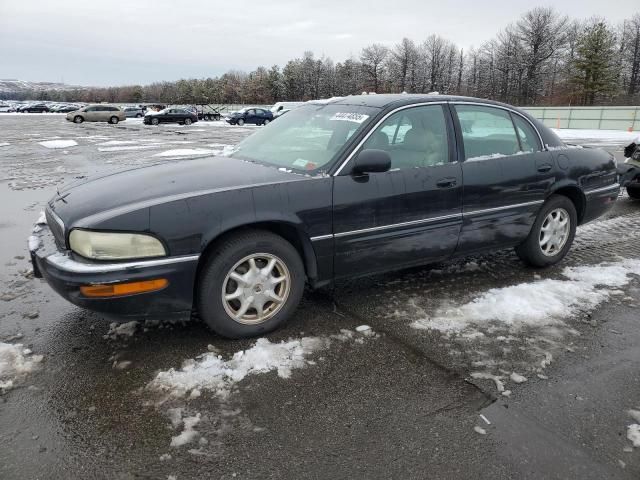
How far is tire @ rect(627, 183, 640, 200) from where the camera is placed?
326 inches

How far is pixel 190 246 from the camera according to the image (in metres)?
2.91

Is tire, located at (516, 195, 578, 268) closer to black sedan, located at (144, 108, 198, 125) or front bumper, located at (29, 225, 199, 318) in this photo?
front bumper, located at (29, 225, 199, 318)

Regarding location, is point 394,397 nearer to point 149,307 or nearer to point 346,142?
point 149,307

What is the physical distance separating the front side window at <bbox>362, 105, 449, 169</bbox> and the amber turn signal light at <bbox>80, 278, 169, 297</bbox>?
1773 millimetres

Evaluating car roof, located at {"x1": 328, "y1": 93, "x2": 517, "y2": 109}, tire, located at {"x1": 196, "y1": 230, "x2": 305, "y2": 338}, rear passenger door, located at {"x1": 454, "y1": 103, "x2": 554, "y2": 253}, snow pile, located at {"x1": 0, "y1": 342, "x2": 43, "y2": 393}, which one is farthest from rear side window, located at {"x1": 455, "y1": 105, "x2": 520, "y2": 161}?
snow pile, located at {"x1": 0, "y1": 342, "x2": 43, "y2": 393}

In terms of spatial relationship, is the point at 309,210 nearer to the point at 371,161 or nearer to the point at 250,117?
the point at 371,161

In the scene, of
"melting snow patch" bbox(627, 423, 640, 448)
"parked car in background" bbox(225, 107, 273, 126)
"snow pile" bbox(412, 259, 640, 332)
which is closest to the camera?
"melting snow patch" bbox(627, 423, 640, 448)

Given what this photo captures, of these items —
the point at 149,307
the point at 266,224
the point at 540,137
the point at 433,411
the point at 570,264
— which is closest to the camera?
the point at 433,411

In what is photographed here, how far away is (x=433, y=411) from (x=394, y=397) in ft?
0.75

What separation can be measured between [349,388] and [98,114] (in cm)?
4332

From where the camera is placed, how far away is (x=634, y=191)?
8.45 metres

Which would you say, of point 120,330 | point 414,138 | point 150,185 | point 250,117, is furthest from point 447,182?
point 250,117

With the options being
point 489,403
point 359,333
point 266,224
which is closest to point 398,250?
point 359,333

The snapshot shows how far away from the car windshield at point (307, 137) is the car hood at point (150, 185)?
199 millimetres
